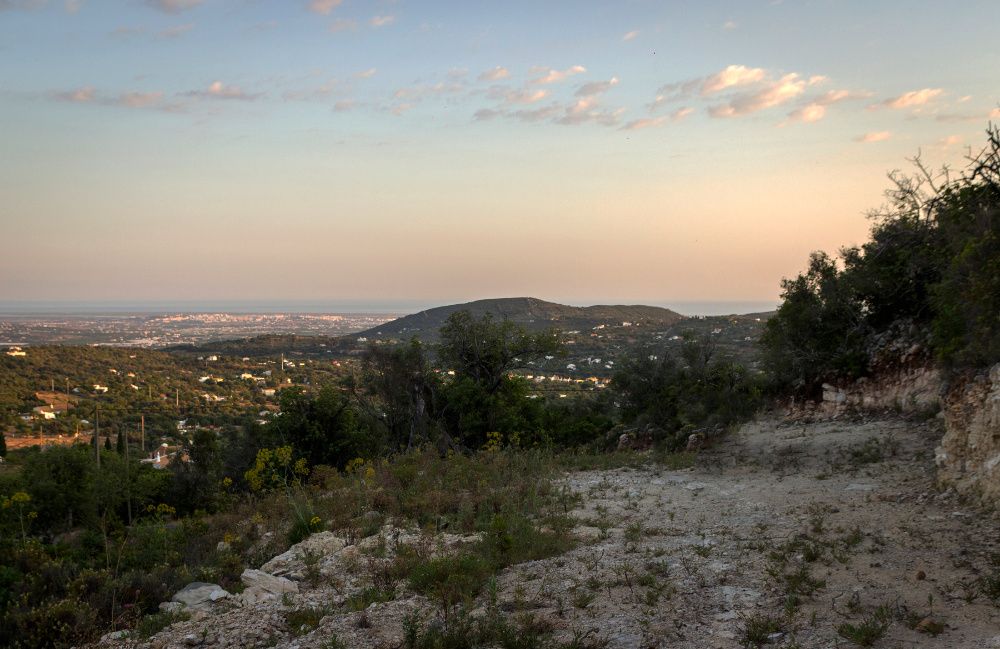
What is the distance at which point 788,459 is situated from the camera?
11.1 m

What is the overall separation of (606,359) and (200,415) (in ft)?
116

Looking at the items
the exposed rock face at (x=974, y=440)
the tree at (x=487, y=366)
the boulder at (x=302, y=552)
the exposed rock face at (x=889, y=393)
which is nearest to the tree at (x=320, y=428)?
the tree at (x=487, y=366)

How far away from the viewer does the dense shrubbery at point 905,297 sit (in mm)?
8039

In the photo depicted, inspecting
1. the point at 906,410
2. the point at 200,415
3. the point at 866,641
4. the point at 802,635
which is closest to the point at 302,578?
the point at 802,635

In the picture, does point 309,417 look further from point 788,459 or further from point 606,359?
point 606,359

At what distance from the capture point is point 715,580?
18.0 feet

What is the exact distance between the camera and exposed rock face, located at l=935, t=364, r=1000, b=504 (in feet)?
22.3

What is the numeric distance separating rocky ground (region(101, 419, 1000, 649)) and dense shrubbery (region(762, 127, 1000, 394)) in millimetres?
2504

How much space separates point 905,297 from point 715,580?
12.3m

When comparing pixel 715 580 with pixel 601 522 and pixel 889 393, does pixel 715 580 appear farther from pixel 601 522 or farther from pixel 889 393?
pixel 889 393

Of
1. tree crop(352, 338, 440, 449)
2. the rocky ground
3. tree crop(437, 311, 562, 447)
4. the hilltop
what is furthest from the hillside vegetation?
the hilltop

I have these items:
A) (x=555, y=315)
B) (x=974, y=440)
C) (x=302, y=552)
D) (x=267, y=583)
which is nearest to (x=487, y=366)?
(x=302, y=552)

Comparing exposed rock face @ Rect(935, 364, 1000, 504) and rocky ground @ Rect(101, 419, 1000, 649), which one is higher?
exposed rock face @ Rect(935, 364, 1000, 504)

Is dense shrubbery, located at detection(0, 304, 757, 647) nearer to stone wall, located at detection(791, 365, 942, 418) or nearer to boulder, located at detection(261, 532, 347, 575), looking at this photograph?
boulder, located at detection(261, 532, 347, 575)
